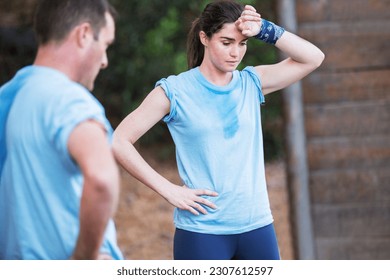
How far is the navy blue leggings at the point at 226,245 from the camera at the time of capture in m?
2.70

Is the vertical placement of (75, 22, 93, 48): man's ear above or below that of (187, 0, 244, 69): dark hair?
below

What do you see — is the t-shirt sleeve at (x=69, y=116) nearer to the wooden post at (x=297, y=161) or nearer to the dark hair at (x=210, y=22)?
the dark hair at (x=210, y=22)

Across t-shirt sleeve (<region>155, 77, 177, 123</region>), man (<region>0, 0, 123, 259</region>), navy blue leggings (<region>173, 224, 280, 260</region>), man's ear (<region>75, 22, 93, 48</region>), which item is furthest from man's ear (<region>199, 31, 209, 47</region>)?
man's ear (<region>75, 22, 93, 48</region>)

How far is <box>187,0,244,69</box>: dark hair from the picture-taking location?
2650mm

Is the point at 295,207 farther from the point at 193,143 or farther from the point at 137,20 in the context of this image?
the point at 137,20

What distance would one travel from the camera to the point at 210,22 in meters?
2.69

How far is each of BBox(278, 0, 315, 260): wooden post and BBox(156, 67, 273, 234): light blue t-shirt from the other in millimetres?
2117

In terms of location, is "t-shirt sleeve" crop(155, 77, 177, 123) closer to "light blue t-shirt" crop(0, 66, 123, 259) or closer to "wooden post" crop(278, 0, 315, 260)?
"light blue t-shirt" crop(0, 66, 123, 259)

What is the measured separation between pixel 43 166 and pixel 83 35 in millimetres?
283

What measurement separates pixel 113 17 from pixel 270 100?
615 centimetres

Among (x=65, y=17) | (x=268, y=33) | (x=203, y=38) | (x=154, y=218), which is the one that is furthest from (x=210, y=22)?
(x=154, y=218)

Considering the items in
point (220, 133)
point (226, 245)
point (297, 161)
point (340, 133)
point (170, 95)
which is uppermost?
point (170, 95)

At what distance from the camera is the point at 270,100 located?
8070 millimetres

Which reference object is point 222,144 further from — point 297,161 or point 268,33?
point 297,161
